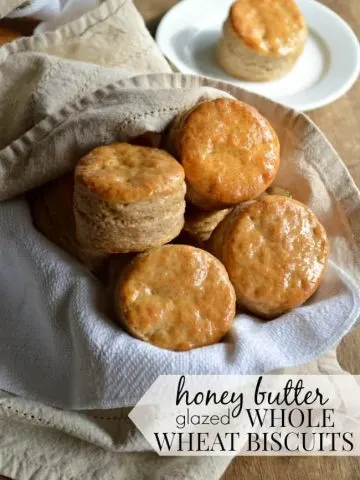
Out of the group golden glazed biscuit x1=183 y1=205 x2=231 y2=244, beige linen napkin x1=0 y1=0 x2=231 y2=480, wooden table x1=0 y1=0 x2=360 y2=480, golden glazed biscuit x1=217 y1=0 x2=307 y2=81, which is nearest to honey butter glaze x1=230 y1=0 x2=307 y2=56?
golden glazed biscuit x1=217 y1=0 x2=307 y2=81

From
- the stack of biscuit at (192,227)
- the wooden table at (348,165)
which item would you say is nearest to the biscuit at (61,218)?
the stack of biscuit at (192,227)

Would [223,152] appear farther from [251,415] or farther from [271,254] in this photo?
[251,415]

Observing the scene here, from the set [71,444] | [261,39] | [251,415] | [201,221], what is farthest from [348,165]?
→ [71,444]

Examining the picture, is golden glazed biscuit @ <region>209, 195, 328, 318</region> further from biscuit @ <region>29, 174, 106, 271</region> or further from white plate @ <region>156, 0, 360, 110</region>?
white plate @ <region>156, 0, 360, 110</region>

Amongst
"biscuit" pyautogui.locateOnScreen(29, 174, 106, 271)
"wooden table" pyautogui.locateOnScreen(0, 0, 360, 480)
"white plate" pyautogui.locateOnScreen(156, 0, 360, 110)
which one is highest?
"biscuit" pyautogui.locateOnScreen(29, 174, 106, 271)

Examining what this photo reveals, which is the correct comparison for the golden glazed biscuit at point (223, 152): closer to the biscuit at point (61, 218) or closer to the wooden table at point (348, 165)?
the biscuit at point (61, 218)

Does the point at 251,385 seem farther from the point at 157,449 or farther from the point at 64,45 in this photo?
the point at 64,45

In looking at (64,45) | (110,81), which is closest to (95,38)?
(64,45)
